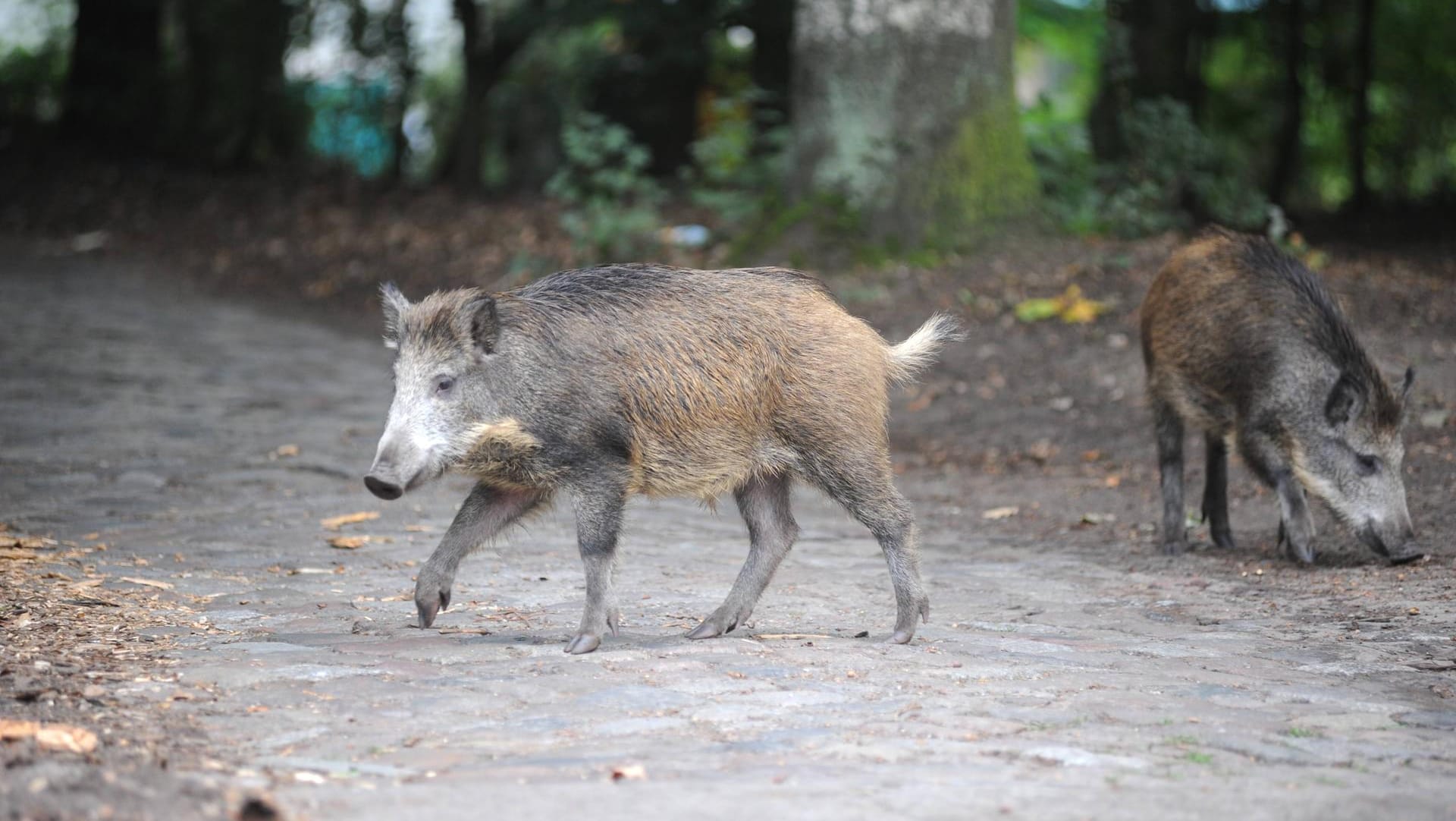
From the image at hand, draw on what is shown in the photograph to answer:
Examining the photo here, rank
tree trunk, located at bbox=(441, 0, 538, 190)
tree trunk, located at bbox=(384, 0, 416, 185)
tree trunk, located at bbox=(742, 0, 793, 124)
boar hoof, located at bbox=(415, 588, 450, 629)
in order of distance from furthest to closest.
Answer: tree trunk, located at bbox=(384, 0, 416, 185) → tree trunk, located at bbox=(441, 0, 538, 190) → tree trunk, located at bbox=(742, 0, 793, 124) → boar hoof, located at bbox=(415, 588, 450, 629)

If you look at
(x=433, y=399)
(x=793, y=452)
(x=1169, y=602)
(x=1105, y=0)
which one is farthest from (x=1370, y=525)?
(x=1105, y=0)

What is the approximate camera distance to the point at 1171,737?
4.37 meters

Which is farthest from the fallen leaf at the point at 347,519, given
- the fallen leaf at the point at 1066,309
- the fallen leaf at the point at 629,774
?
the fallen leaf at the point at 1066,309

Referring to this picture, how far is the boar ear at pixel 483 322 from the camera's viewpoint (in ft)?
18.7

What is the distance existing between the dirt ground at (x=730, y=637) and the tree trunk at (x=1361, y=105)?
6.39 m

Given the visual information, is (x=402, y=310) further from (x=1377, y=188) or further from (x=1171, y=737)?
(x=1377, y=188)

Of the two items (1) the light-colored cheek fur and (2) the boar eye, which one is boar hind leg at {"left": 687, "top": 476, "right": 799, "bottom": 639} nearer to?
(1) the light-colored cheek fur

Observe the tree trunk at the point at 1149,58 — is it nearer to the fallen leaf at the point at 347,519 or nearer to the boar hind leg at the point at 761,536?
the fallen leaf at the point at 347,519

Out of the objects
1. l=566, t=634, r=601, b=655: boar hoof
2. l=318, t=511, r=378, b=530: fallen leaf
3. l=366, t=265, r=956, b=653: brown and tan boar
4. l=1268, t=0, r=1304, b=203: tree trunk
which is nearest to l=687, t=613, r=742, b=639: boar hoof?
l=366, t=265, r=956, b=653: brown and tan boar

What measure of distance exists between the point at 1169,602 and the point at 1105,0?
13129 millimetres

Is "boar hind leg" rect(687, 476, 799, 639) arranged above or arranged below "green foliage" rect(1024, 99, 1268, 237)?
below

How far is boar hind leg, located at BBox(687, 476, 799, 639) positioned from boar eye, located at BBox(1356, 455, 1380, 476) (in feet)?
10.7

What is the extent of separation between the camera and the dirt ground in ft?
12.7

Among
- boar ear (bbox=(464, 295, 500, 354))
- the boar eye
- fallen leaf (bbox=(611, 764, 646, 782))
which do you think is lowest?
the boar eye
